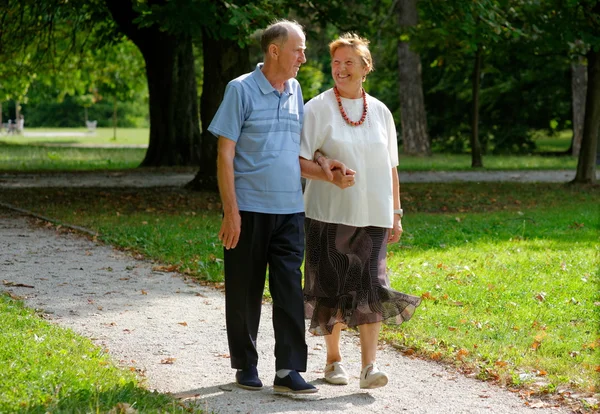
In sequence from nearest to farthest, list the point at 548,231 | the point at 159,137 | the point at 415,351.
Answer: the point at 415,351 < the point at 548,231 < the point at 159,137

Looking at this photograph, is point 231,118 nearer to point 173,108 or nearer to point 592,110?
point 592,110

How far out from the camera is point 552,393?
5.08 metres

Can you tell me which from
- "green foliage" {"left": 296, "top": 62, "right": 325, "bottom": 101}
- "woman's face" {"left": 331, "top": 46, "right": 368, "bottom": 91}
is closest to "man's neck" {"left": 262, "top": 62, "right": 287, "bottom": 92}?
"woman's face" {"left": 331, "top": 46, "right": 368, "bottom": 91}

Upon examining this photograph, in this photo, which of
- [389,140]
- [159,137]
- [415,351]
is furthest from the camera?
[159,137]

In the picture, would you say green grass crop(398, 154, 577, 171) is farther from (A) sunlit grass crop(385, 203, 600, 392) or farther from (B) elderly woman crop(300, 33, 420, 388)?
(B) elderly woman crop(300, 33, 420, 388)

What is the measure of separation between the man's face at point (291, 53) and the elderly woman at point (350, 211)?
0.79 ft

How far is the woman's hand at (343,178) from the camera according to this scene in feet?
15.8

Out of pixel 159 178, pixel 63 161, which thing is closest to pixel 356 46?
pixel 159 178

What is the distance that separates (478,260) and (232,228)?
512cm

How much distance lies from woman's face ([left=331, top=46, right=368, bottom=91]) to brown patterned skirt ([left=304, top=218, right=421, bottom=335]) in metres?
0.75

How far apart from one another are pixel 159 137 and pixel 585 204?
12232 mm

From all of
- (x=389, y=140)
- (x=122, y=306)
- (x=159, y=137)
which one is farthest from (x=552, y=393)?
(x=159, y=137)

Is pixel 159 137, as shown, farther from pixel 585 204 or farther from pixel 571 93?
pixel 571 93

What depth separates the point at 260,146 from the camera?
4.84m
